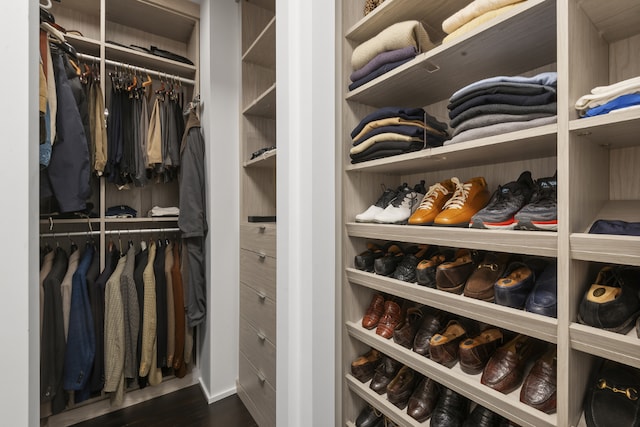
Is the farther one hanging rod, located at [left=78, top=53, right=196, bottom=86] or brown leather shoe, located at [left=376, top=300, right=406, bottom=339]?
hanging rod, located at [left=78, top=53, right=196, bottom=86]

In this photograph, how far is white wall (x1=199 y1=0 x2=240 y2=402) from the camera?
6.04 feet

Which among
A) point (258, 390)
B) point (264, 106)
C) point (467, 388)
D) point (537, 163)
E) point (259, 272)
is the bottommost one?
point (258, 390)

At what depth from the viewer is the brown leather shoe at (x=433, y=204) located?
931mm

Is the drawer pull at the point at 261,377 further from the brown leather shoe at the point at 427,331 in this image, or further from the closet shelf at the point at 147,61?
the closet shelf at the point at 147,61

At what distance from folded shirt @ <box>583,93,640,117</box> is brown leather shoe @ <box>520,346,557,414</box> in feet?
1.84

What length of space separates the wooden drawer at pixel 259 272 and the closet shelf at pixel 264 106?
0.87m

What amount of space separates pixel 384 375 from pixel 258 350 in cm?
82

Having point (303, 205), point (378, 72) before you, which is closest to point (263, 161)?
point (303, 205)

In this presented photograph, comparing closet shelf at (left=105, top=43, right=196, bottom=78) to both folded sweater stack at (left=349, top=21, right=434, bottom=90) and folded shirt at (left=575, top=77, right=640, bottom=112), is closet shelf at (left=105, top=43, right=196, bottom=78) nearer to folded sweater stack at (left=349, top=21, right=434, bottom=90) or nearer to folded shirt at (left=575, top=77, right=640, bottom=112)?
folded sweater stack at (left=349, top=21, right=434, bottom=90)

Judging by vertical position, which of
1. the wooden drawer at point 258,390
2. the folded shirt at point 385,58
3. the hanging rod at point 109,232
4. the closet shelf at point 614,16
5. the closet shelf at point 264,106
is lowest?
the wooden drawer at point 258,390

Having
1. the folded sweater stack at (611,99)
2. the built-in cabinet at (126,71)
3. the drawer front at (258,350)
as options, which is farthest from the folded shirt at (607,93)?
the built-in cabinet at (126,71)

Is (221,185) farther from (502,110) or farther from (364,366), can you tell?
(502,110)

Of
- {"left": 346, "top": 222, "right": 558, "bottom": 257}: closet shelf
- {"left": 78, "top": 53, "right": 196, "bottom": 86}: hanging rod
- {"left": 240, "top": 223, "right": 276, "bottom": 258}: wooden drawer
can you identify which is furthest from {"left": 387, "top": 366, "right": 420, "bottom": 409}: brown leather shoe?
{"left": 78, "top": 53, "right": 196, "bottom": 86}: hanging rod

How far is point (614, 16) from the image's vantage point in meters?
0.64
